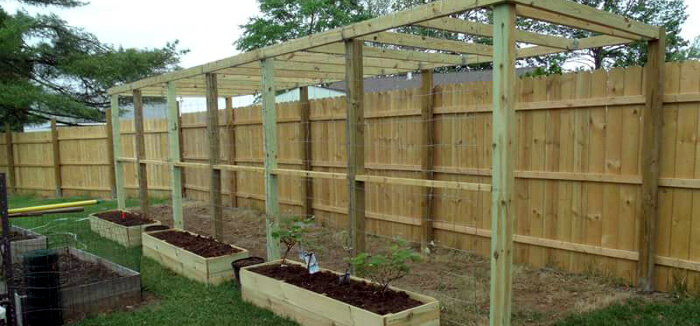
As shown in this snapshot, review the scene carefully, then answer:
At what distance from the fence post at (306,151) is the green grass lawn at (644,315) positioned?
15.6 feet

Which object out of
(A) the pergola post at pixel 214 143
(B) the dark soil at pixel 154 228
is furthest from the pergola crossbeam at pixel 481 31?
(B) the dark soil at pixel 154 228

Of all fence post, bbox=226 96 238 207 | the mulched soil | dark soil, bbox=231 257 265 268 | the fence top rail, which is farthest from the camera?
fence post, bbox=226 96 238 207

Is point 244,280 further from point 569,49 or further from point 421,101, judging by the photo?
point 569,49

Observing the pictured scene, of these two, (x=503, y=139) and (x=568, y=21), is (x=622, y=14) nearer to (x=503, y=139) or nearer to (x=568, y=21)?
(x=568, y=21)

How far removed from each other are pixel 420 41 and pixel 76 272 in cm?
404

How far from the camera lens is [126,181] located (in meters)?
11.5

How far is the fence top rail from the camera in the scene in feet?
10.3

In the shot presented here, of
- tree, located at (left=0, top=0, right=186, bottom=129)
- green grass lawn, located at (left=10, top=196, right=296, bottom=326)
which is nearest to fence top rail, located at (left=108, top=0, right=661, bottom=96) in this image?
green grass lawn, located at (left=10, top=196, right=296, bottom=326)

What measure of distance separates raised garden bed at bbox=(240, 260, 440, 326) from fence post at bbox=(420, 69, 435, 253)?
196 centimetres

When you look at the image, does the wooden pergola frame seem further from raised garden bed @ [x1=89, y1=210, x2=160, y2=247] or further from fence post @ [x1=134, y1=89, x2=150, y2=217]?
raised garden bed @ [x1=89, y1=210, x2=160, y2=247]

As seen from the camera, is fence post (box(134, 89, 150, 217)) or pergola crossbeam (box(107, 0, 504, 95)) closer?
pergola crossbeam (box(107, 0, 504, 95))

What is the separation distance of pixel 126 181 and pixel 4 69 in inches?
189

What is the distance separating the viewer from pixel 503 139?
282 cm

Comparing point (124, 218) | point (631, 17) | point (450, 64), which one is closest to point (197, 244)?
point (124, 218)
